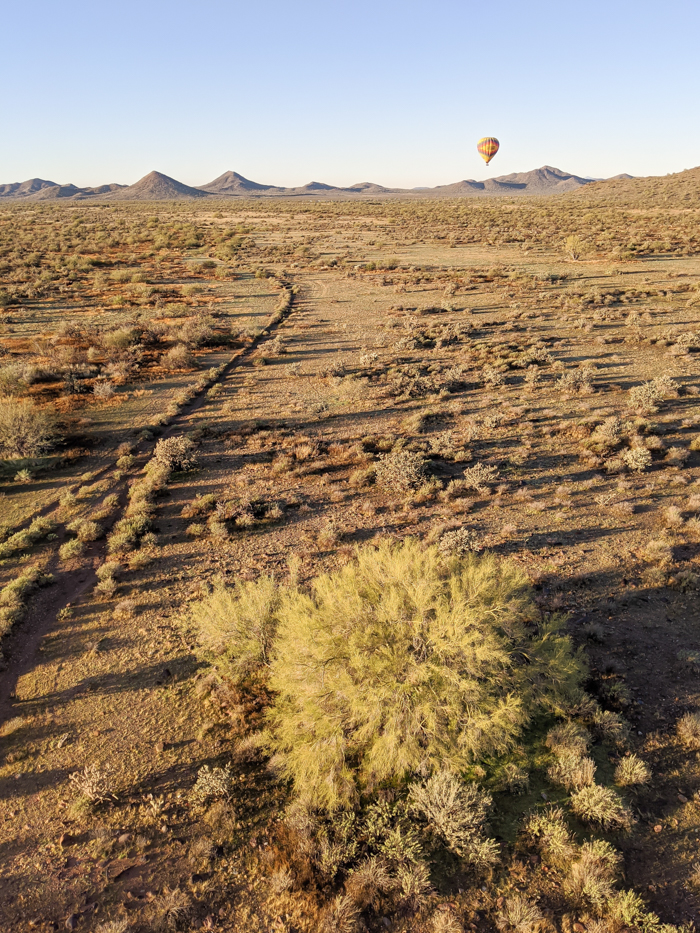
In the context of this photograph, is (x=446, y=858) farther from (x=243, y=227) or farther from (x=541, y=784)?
(x=243, y=227)

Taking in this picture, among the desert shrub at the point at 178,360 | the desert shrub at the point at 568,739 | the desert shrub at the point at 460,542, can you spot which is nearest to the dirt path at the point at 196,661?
the desert shrub at the point at 460,542

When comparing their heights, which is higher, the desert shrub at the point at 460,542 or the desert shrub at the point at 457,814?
the desert shrub at the point at 460,542

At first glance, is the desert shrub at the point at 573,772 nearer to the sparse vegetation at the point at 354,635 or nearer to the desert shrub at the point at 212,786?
A: the sparse vegetation at the point at 354,635

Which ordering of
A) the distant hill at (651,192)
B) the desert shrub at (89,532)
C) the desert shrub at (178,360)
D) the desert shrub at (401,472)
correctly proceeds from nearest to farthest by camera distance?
1. the desert shrub at (89,532)
2. the desert shrub at (401,472)
3. the desert shrub at (178,360)
4. the distant hill at (651,192)

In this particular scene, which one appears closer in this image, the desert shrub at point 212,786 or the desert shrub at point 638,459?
the desert shrub at point 212,786

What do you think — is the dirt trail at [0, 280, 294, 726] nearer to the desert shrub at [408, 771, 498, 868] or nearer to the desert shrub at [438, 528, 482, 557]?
the desert shrub at [408, 771, 498, 868]

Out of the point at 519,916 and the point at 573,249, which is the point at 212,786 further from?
the point at 573,249

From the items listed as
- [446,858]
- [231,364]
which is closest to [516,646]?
[446,858]

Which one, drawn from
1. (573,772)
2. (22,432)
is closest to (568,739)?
(573,772)
